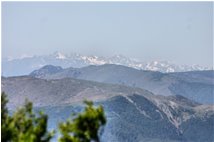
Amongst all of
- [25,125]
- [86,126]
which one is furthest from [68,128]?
[25,125]

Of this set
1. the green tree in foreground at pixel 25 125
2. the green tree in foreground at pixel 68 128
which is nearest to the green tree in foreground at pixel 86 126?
the green tree in foreground at pixel 68 128

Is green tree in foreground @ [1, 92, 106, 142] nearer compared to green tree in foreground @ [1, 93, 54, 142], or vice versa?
green tree in foreground @ [1, 92, 106, 142]

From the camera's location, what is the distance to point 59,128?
45125mm

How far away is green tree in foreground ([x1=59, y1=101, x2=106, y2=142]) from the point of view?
44.3m

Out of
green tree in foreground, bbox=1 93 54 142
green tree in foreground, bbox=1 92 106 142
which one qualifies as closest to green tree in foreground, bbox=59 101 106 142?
green tree in foreground, bbox=1 92 106 142

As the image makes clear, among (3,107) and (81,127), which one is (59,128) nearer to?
(81,127)

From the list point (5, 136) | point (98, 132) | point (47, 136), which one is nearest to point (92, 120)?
point (98, 132)

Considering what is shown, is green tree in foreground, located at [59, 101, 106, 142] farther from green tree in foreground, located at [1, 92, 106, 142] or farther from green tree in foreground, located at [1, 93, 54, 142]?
green tree in foreground, located at [1, 93, 54, 142]

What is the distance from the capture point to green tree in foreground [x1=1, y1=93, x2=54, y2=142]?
1822 inches

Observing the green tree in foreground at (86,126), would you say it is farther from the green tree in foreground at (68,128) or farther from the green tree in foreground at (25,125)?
the green tree in foreground at (25,125)

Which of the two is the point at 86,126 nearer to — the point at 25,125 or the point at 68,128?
the point at 68,128

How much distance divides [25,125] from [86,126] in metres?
6.38

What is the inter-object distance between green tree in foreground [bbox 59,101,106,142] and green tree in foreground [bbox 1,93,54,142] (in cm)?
213

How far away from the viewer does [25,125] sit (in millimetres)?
48375
